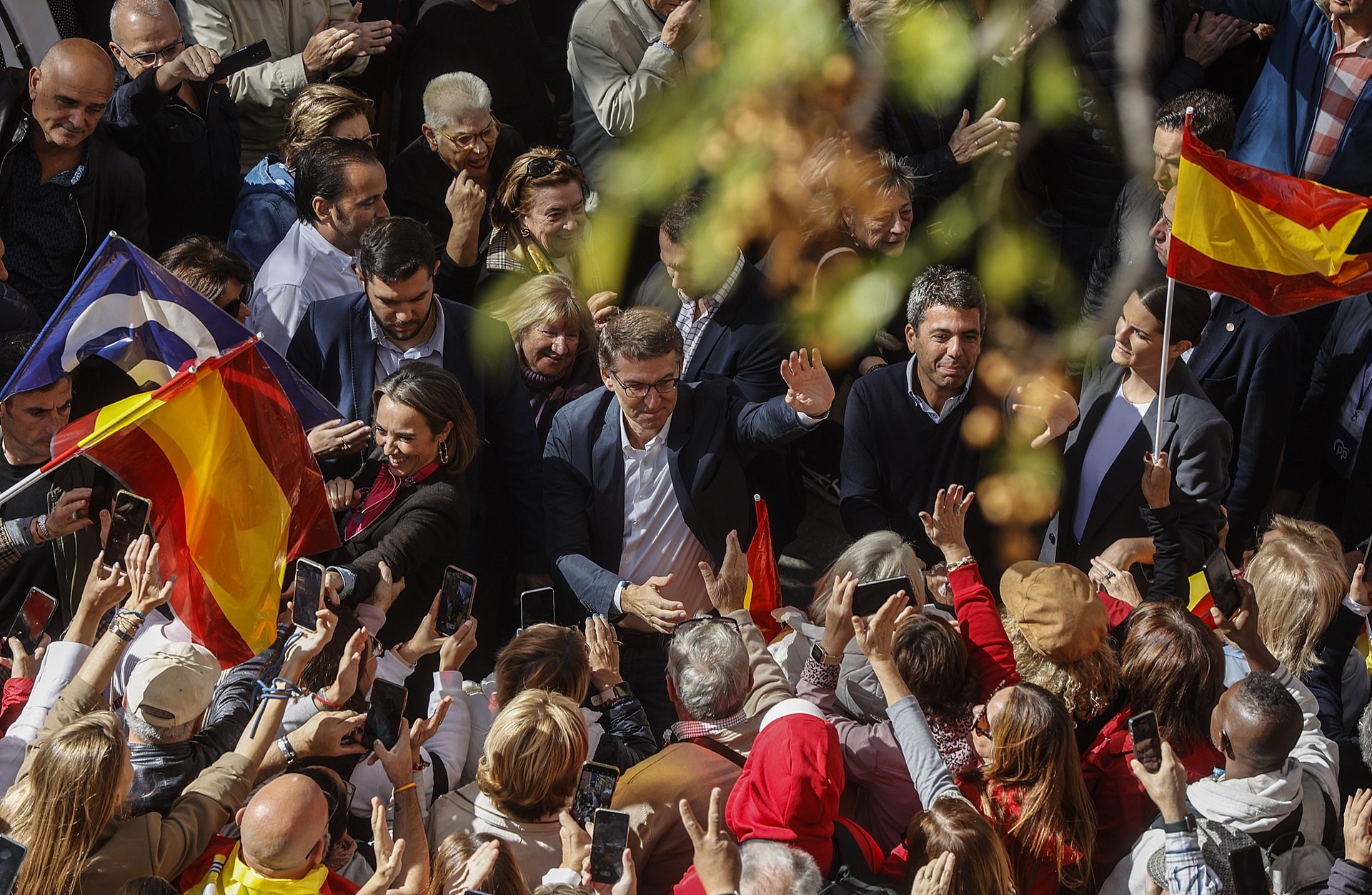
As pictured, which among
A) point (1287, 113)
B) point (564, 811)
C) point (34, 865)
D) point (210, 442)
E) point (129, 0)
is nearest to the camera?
point (34, 865)

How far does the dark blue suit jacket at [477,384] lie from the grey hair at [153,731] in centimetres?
155

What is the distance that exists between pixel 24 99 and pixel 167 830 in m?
3.15

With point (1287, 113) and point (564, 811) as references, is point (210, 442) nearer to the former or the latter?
point (564, 811)

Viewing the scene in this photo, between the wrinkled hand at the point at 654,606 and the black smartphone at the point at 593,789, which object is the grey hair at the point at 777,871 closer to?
the black smartphone at the point at 593,789

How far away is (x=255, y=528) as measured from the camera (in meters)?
4.30

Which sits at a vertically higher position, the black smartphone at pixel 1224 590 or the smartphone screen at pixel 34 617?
the smartphone screen at pixel 34 617

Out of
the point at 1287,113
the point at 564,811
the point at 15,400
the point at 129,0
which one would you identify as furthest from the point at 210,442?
the point at 1287,113

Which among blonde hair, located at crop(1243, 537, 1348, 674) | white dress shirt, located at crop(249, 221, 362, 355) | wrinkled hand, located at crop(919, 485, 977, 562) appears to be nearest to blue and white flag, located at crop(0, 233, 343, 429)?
white dress shirt, located at crop(249, 221, 362, 355)

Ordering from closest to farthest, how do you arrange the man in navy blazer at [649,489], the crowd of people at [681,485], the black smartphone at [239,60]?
1. the crowd of people at [681,485]
2. the man in navy blazer at [649,489]
3. the black smartphone at [239,60]

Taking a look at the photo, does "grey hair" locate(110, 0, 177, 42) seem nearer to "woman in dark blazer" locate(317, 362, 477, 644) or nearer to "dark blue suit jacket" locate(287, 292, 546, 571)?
"dark blue suit jacket" locate(287, 292, 546, 571)

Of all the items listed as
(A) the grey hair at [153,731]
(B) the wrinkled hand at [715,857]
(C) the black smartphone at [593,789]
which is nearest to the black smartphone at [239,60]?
(A) the grey hair at [153,731]

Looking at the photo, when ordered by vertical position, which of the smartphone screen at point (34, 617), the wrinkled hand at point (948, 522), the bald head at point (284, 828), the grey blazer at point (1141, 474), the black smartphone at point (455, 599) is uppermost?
the bald head at point (284, 828)

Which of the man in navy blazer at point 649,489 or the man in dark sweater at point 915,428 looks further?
the man in dark sweater at point 915,428

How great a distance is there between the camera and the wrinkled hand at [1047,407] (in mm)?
5137
